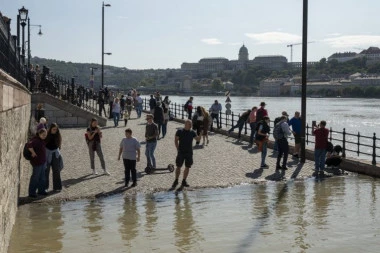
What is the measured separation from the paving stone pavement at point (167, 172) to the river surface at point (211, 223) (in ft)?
2.44

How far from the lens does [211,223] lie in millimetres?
9625

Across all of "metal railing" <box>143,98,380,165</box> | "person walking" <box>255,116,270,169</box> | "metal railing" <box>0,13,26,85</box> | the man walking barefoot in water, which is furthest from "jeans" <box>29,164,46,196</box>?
"metal railing" <box>143,98,380,165</box>

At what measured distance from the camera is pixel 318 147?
14914 millimetres

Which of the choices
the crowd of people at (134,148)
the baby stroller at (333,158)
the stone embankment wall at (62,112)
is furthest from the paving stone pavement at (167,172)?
the stone embankment wall at (62,112)

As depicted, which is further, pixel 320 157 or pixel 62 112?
pixel 62 112

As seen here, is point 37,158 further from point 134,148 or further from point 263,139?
point 263,139

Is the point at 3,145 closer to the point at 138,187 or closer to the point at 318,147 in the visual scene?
the point at 138,187

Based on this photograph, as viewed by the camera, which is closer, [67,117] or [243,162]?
[243,162]

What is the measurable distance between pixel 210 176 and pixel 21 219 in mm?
5324

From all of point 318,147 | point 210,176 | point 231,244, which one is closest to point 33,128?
point 210,176

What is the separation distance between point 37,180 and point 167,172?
4.11 meters

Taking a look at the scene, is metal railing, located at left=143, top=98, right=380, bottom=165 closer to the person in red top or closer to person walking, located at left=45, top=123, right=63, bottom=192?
the person in red top

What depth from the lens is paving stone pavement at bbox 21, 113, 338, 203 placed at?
12.4m

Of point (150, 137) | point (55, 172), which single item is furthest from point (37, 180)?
point (150, 137)
